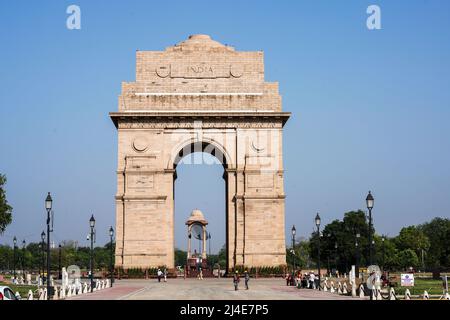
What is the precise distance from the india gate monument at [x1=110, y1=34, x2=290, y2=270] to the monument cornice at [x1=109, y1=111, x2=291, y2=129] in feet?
0.24

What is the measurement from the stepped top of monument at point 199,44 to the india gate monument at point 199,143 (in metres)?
0.82

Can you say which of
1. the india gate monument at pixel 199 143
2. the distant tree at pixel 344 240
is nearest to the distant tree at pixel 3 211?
the india gate monument at pixel 199 143

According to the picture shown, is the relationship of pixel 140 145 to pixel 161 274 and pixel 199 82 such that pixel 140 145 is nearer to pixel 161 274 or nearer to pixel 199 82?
pixel 199 82

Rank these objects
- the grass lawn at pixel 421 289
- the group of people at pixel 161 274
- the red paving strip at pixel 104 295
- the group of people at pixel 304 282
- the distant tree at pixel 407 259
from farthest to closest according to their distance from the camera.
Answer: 1. the distant tree at pixel 407 259
2. the group of people at pixel 161 274
3. the group of people at pixel 304 282
4. the grass lawn at pixel 421 289
5. the red paving strip at pixel 104 295

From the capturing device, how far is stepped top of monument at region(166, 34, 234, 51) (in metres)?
57.9

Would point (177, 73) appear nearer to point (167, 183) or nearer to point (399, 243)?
point (167, 183)

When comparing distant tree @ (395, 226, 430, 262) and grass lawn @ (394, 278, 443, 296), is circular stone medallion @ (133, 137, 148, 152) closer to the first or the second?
grass lawn @ (394, 278, 443, 296)

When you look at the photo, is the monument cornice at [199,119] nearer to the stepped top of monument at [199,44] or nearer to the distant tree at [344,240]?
the stepped top of monument at [199,44]

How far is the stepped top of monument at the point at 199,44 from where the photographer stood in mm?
57906

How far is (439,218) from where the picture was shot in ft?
559
